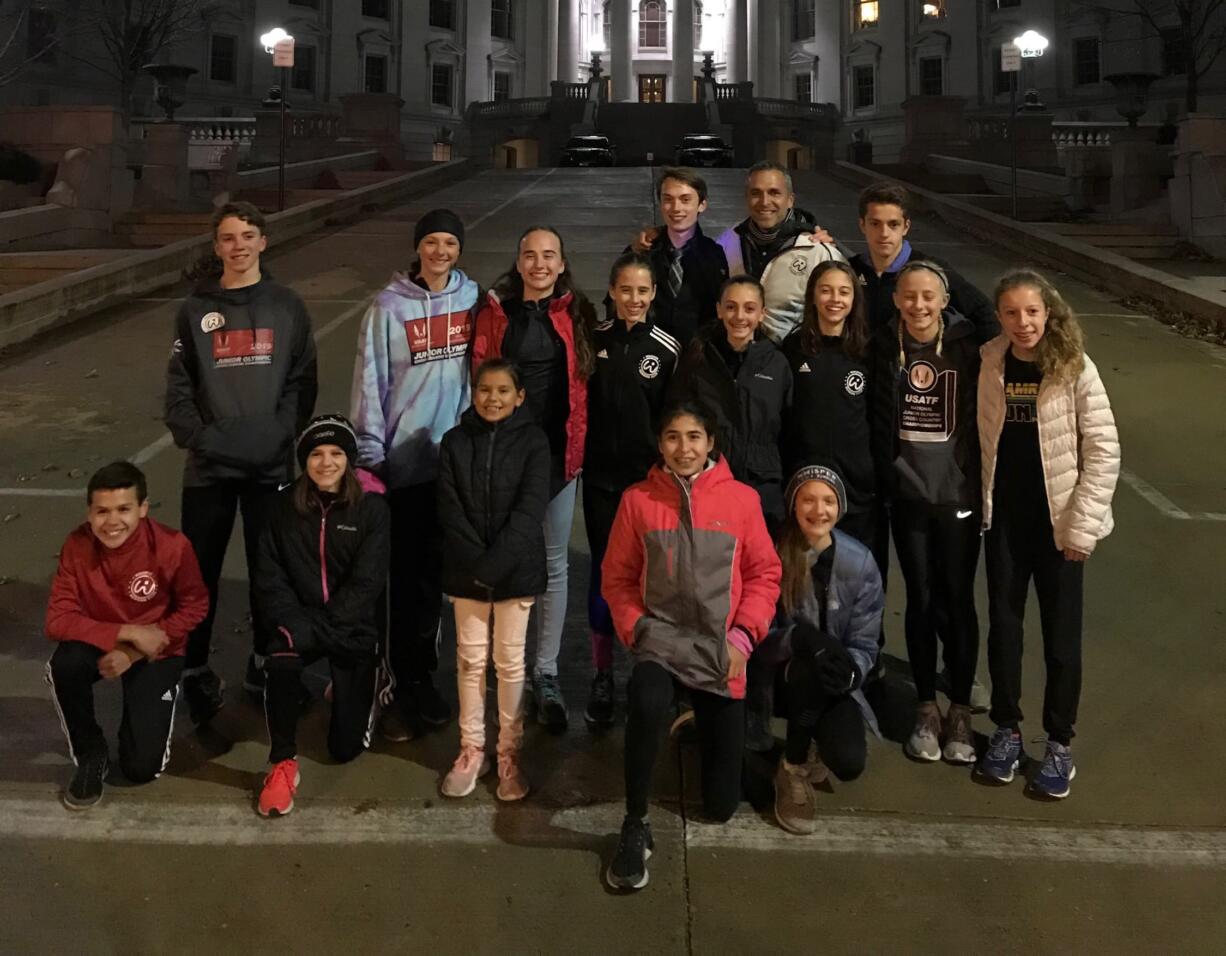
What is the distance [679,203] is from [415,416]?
1.48 meters

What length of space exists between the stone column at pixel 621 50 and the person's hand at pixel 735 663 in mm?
52563

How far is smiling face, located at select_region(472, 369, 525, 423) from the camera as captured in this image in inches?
143

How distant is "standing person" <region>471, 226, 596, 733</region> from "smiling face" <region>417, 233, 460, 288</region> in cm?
22

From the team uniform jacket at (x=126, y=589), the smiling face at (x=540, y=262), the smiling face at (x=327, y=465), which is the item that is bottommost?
the team uniform jacket at (x=126, y=589)

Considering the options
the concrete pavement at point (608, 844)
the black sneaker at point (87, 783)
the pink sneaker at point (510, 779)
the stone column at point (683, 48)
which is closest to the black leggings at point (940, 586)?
the concrete pavement at point (608, 844)

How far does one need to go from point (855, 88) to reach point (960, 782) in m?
54.3

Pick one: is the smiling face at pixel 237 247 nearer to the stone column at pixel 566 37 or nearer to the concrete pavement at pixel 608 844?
the concrete pavement at pixel 608 844

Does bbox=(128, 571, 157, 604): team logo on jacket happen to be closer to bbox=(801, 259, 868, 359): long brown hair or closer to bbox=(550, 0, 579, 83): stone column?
bbox=(801, 259, 868, 359): long brown hair

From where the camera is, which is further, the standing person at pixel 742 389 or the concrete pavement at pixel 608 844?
the standing person at pixel 742 389

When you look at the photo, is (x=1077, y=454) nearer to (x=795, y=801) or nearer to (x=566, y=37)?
(x=795, y=801)

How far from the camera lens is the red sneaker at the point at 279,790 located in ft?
11.3

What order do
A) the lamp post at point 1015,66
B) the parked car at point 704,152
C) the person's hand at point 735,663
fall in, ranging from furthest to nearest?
the parked car at point 704,152 → the lamp post at point 1015,66 → the person's hand at point 735,663

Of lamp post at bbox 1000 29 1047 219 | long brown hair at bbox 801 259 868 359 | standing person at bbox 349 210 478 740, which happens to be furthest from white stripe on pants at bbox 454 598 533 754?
lamp post at bbox 1000 29 1047 219

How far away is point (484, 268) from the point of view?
1365 centimetres
